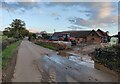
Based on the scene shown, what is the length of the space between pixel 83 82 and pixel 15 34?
121582 mm

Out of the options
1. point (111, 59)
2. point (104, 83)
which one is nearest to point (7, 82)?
point (104, 83)

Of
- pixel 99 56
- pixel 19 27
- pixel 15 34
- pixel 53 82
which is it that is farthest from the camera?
pixel 19 27

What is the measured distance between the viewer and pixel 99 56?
2081cm

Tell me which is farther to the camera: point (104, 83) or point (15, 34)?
point (15, 34)

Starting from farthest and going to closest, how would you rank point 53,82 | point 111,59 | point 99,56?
1. point 99,56
2. point 111,59
3. point 53,82

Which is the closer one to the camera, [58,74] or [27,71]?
[58,74]

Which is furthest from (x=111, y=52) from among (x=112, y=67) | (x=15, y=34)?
(x=15, y=34)

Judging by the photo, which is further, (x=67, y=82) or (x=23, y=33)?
(x=23, y=33)

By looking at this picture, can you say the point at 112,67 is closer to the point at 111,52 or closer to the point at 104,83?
the point at 111,52

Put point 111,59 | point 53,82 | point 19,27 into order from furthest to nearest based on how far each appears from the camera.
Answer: point 19,27
point 111,59
point 53,82

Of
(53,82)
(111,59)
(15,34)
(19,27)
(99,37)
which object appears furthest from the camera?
(19,27)

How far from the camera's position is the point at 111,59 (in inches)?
676

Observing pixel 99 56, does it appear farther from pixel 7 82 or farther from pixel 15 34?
pixel 15 34

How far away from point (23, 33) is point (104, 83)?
15313 centimetres
